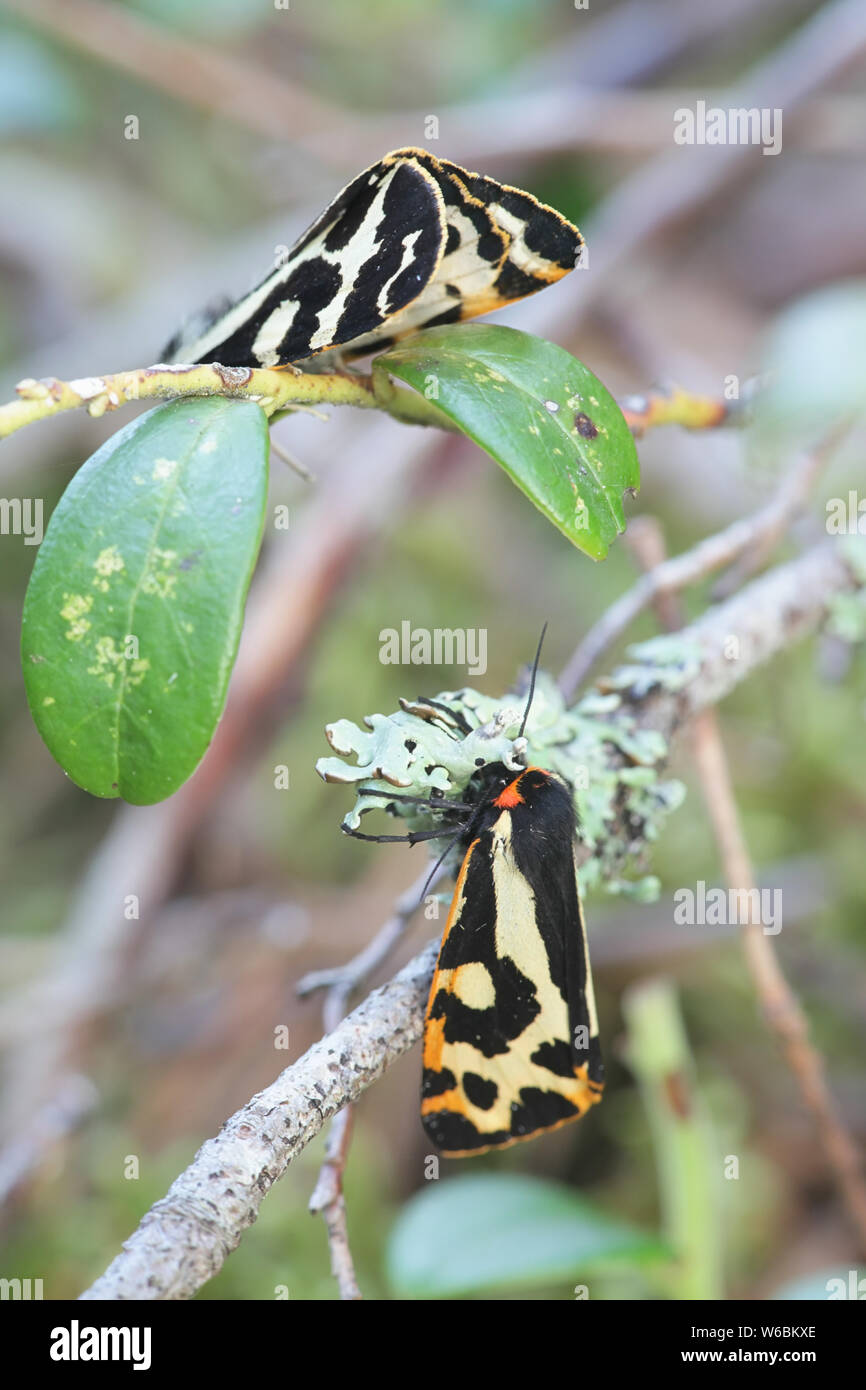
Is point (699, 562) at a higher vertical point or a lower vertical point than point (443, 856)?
higher

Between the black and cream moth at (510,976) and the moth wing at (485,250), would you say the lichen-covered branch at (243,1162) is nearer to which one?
the black and cream moth at (510,976)

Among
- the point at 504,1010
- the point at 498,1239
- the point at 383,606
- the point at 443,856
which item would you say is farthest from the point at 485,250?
the point at 383,606

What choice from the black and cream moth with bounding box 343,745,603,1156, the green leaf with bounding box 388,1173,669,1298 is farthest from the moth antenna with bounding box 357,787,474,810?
the green leaf with bounding box 388,1173,669,1298

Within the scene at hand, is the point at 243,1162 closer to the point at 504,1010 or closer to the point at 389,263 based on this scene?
the point at 504,1010

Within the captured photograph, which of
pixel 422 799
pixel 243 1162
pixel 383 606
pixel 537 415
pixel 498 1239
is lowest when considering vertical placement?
pixel 498 1239

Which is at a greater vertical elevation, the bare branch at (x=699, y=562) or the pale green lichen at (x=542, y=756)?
the bare branch at (x=699, y=562)

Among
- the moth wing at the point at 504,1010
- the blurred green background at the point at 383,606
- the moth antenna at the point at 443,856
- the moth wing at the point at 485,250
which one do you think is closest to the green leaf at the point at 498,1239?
the blurred green background at the point at 383,606

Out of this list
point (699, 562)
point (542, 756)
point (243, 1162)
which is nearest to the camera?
point (243, 1162)

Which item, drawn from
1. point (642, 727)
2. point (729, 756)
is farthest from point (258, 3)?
point (642, 727)
